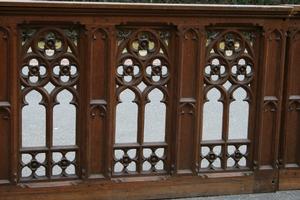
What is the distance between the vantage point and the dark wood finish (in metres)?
5.23

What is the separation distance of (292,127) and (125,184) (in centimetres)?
152

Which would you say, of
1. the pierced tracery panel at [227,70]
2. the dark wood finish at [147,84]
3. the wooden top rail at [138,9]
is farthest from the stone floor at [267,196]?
the wooden top rail at [138,9]

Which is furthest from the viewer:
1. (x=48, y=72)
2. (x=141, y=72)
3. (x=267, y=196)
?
(x=267, y=196)

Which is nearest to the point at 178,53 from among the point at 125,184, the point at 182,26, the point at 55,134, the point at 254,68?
the point at 182,26

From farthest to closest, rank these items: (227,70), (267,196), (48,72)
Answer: (267,196), (227,70), (48,72)

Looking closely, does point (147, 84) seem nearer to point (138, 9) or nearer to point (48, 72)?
point (138, 9)

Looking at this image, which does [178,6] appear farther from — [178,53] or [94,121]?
[94,121]

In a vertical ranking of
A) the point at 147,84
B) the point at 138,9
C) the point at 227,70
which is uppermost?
the point at 138,9

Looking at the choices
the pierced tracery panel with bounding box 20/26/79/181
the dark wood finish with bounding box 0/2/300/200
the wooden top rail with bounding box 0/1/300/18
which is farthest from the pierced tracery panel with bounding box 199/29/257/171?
the pierced tracery panel with bounding box 20/26/79/181

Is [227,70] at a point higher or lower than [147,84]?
higher

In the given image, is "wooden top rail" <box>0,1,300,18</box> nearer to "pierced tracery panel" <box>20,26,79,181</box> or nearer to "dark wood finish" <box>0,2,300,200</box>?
"dark wood finish" <box>0,2,300,200</box>

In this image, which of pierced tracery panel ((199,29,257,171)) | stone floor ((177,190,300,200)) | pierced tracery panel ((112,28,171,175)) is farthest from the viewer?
stone floor ((177,190,300,200))

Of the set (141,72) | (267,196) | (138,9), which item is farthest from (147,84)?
(267,196)

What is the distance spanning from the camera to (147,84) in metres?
5.50
